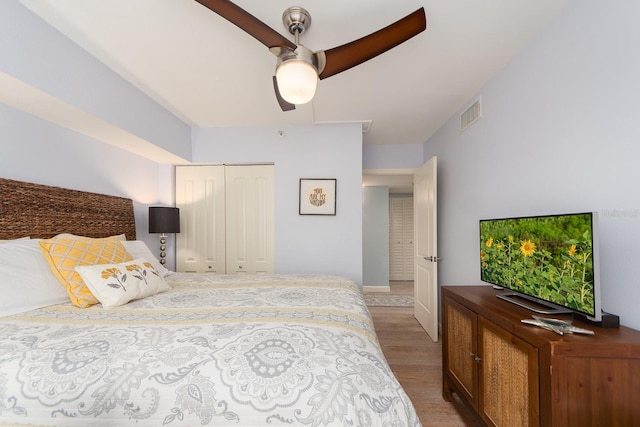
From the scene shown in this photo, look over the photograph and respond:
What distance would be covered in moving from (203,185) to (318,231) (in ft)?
5.09

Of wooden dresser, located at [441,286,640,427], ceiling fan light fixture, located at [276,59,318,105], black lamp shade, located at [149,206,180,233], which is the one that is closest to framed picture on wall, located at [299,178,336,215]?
black lamp shade, located at [149,206,180,233]

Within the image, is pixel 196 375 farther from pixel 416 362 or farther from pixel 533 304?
pixel 416 362

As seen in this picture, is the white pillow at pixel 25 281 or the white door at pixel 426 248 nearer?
the white pillow at pixel 25 281

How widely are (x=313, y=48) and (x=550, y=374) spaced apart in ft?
6.78

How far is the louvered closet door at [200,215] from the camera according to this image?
124 inches

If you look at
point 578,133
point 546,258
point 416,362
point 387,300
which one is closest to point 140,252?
point 416,362

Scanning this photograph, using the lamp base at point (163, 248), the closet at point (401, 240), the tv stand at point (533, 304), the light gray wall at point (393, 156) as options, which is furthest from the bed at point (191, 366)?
the closet at point (401, 240)

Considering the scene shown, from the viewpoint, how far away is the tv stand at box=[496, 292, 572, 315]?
1.23m

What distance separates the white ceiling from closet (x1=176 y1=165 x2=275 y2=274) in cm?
78

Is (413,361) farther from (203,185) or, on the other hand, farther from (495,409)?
(203,185)

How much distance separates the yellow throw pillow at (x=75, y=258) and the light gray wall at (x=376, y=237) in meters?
4.17

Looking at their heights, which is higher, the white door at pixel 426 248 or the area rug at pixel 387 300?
the white door at pixel 426 248

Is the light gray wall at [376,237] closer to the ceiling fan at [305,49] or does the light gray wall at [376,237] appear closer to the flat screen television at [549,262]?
the flat screen television at [549,262]

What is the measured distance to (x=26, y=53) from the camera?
143 cm
